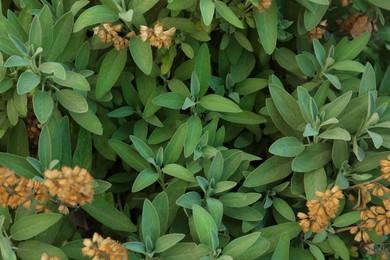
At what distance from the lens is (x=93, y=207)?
154 cm

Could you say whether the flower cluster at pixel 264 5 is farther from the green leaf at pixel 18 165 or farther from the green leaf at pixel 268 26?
the green leaf at pixel 18 165

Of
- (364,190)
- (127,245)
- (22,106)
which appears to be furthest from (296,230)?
(22,106)

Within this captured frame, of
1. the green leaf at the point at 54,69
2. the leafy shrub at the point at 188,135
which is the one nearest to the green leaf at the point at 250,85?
the leafy shrub at the point at 188,135

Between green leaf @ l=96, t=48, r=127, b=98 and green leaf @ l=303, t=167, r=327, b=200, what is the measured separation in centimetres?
60

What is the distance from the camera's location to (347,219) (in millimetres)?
1540

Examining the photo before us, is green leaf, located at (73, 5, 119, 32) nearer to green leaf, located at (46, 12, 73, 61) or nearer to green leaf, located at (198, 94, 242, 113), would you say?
green leaf, located at (46, 12, 73, 61)

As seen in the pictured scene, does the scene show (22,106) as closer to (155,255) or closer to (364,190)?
(155,255)

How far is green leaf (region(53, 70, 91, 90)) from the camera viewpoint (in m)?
1.45

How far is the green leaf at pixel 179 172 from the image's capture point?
1.50 meters

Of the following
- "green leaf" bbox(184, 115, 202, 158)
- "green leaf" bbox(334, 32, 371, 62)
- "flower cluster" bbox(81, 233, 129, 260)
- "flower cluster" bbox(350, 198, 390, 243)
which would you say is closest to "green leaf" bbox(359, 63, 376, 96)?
"green leaf" bbox(334, 32, 371, 62)

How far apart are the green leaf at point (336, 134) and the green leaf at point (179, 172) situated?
36 centimetres

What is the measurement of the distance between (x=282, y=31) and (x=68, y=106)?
27.6 inches

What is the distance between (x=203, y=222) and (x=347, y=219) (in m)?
0.42

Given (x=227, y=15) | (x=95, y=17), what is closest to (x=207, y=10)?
(x=227, y=15)
